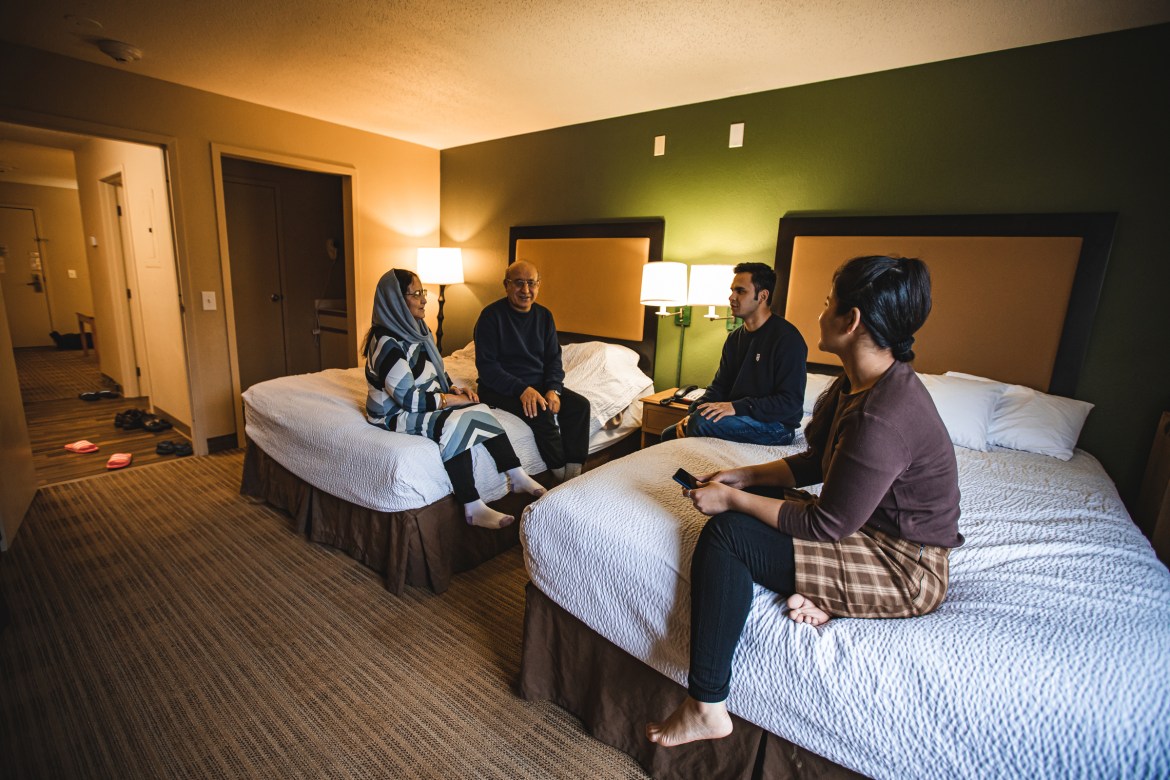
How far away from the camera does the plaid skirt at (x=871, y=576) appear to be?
1138mm

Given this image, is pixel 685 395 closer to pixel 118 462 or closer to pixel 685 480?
pixel 685 480

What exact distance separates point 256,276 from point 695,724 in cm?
532

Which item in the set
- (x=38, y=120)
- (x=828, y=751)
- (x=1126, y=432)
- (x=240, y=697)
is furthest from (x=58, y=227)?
(x=1126, y=432)

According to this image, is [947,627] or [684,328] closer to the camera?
[947,627]

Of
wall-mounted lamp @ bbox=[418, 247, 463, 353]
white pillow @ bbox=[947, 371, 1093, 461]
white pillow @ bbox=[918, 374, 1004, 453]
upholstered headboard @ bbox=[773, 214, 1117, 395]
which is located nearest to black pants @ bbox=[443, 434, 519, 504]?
white pillow @ bbox=[918, 374, 1004, 453]

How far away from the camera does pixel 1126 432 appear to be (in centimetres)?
235

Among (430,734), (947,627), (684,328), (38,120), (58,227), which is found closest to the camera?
(947,627)

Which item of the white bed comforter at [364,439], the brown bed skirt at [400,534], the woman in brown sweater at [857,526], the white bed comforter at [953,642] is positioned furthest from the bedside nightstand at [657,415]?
the woman in brown sweater at [857,526]

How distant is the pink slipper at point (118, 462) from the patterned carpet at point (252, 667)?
2.62 ft

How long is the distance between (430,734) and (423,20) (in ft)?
9.37

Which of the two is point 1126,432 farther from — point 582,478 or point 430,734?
point 430,734

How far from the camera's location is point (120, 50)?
277 cm

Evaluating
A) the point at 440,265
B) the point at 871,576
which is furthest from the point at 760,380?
the point at 440,265

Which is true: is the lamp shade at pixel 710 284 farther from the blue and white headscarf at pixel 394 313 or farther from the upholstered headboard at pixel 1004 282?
the blue and white headscarf at pixel 394 313
